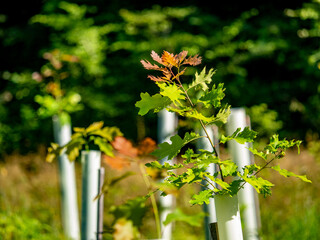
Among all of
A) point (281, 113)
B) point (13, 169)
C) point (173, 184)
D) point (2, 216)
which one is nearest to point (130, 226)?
point (173, 184)

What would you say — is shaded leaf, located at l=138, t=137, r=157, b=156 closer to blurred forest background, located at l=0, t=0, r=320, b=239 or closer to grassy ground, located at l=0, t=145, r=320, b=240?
grassy ground, located at l=0, t=145, r=320, b=240

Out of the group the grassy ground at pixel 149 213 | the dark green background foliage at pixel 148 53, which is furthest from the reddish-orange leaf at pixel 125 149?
the dark green background foliage at pixel 148 53

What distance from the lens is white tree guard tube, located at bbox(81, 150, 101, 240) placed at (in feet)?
4.65

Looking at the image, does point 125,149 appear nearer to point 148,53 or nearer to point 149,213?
point 149,213

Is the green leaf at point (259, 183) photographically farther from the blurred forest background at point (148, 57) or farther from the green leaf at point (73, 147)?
the blurred forest background at point (148, 57)

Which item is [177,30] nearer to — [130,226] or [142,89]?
[142,89]

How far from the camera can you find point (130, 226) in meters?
1.12

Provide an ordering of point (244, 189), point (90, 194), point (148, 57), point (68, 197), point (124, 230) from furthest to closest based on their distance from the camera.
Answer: point (148, 57)
point (68, 197)
point (244, 189)
point (90, 194)
point (124, 230)

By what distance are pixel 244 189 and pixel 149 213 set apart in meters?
1.50

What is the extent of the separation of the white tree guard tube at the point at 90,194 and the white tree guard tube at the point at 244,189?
526mm

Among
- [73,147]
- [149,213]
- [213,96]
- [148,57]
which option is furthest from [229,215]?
[148,57]

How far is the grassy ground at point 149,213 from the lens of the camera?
2436mm

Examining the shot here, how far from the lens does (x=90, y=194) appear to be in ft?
4.70

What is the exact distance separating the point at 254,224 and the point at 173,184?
919mm
